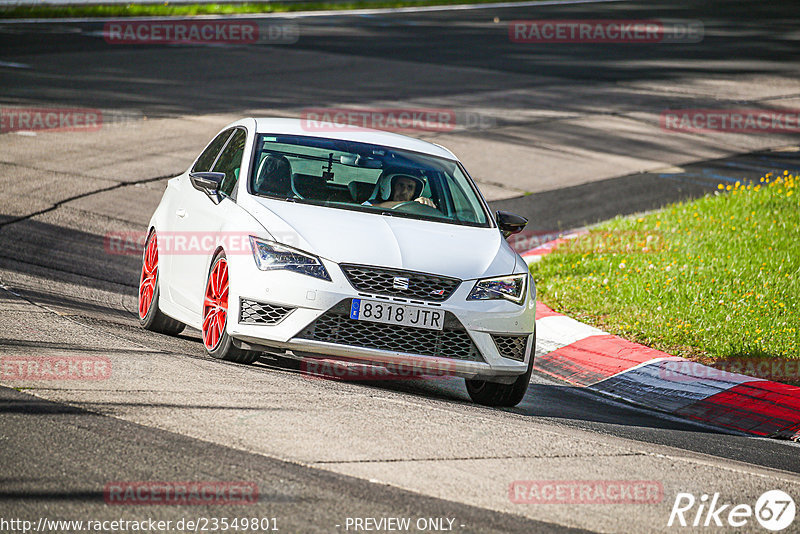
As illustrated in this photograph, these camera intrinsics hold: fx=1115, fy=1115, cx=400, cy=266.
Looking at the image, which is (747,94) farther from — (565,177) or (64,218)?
(64,218)

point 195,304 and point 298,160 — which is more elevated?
point 298,160

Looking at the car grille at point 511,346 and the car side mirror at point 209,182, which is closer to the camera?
the car grille at point 511,346

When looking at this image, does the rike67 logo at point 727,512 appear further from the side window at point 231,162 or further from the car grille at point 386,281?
the side window at point 231,162

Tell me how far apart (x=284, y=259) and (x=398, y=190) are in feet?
4.81

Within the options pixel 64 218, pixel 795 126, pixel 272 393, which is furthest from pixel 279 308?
pixel 795 126

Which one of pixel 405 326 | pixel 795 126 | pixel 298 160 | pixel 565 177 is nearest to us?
pixel 405 326

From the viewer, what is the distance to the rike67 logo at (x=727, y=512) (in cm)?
496

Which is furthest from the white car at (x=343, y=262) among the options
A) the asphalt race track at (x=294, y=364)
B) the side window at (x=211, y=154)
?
the asphalt race track at (x=294, y=364)

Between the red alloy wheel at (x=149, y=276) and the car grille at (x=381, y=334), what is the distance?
2.13 m

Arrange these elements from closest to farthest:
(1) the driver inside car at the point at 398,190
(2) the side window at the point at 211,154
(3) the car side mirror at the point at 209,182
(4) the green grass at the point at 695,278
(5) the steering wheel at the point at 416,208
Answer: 1. (3) the car side mirror at the point at 209,182
2. (5) the steering wheel at the point at 416,208
3. (1) the driver inside car at the point at 398,190
4. (2) the side window at the point at 211,154
5. (4) the green grass at the point at 695,278

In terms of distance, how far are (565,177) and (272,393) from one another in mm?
11187

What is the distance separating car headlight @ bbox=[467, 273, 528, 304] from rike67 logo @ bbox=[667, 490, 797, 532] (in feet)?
7.06

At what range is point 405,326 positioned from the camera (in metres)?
6.78

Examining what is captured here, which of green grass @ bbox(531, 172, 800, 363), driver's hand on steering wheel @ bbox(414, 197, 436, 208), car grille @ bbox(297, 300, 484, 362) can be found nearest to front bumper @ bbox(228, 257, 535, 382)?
car grille @ bbox(297, 300, 484, 362)
